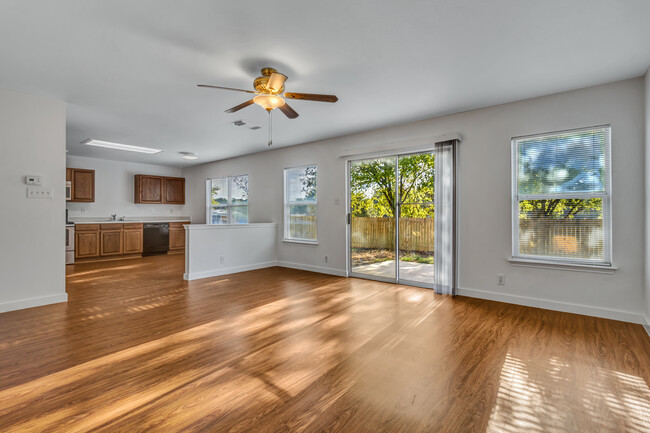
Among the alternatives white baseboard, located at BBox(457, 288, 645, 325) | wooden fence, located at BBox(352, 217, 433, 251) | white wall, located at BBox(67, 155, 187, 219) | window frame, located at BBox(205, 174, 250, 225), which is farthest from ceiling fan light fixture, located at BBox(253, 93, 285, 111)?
white wall, located at BBox(67, 155, 187, 219)

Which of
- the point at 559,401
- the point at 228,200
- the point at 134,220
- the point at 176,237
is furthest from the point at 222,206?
the point at 559,401

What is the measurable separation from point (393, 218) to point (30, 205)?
4.74m

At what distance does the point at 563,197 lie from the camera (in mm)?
3637

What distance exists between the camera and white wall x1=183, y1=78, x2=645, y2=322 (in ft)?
10.7

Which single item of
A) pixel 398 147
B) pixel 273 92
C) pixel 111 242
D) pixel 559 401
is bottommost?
pixel 559 401

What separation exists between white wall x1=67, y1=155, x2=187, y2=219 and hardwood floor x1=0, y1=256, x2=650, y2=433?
15.9 feet

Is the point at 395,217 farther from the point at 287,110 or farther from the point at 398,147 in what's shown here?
the point at 287,110

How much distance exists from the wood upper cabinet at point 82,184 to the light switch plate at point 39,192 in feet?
13.5

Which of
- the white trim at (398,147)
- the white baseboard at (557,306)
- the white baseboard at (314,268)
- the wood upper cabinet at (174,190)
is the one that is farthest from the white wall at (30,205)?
the white baseboard at (557,306)

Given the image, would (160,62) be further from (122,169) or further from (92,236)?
(122,169)

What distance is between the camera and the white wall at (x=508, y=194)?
327cm

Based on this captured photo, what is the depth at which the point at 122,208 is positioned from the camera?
839 centimetres

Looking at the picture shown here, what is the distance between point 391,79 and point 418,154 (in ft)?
5.75

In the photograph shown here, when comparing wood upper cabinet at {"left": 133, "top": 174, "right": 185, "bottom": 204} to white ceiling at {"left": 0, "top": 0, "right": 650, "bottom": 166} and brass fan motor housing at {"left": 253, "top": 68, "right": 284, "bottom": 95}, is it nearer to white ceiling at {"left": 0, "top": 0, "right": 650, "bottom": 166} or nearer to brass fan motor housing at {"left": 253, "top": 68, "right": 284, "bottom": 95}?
white ceiling at {"left": 0, "top": 0, "right": 650, "bottom": 166}
